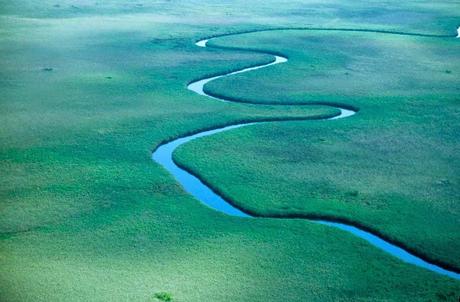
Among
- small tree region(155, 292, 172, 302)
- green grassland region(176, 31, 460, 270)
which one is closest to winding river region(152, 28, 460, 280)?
green grassland region(176, 31, 460, 270)

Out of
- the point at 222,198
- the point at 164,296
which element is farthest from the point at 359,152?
the point at 164,296

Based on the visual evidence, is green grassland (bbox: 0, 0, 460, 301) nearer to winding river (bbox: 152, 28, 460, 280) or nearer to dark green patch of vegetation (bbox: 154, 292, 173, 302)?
dark green patch of vegetation (bbox: 154, 292, 173, 302)

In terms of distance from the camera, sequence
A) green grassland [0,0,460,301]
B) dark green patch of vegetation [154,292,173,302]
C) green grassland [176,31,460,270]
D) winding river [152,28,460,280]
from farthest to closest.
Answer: green grassland [176,31,460,270], winding river [152,28,460,280], green grassland [0,0,460,301], dark green patch of vegetation [154,292,173,302]

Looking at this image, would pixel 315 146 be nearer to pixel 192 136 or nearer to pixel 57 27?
pixel 192 136

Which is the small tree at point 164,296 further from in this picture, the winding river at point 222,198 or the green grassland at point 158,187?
the winding river at point 222,198

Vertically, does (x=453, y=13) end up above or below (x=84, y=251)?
above

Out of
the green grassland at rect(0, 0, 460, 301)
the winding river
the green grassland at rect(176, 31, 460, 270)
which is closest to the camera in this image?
the green grassland at rect(0, 0, 460, 301)

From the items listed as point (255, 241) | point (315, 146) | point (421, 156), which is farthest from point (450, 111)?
point (255, 241)

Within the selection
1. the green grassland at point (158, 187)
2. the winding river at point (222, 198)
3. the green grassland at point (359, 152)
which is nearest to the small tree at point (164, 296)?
the green grassland at point (158, 187)

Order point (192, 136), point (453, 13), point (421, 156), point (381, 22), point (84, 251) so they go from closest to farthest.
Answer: point (84, 251), point (421, 156), point (192, 136), point (381, 22), point (453, 13)
